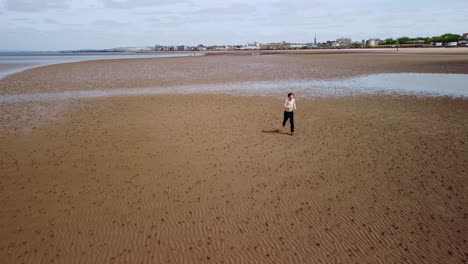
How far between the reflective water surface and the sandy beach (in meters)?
8.95

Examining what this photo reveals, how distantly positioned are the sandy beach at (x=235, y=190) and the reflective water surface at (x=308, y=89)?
8.95m

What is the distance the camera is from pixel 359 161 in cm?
1173

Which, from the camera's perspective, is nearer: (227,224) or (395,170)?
(227,224)

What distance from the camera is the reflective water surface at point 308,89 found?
26.5 metres

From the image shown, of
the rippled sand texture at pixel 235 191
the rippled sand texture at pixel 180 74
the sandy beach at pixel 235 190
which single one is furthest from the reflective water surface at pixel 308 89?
the rippled sand texture at pixel 235 191

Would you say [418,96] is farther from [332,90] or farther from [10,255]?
[10,255]

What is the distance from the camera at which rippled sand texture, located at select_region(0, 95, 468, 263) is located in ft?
22.9

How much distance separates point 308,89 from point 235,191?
21.8 metres

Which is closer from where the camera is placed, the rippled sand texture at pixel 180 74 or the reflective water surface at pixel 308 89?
the reflective water surface at pixel 308 89

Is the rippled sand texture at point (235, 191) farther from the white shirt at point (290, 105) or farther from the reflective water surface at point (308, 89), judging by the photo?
the reflective water surface at point (308, 89)

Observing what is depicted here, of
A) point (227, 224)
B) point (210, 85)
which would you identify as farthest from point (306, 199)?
point (210, 85)

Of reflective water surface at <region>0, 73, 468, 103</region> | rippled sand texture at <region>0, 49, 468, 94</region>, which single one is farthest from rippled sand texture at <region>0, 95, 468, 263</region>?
rippled sand texture at <region>0, 49, 468, 94</region>

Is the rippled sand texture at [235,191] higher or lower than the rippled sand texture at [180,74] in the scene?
lower

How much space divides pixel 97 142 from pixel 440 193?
1243cm
